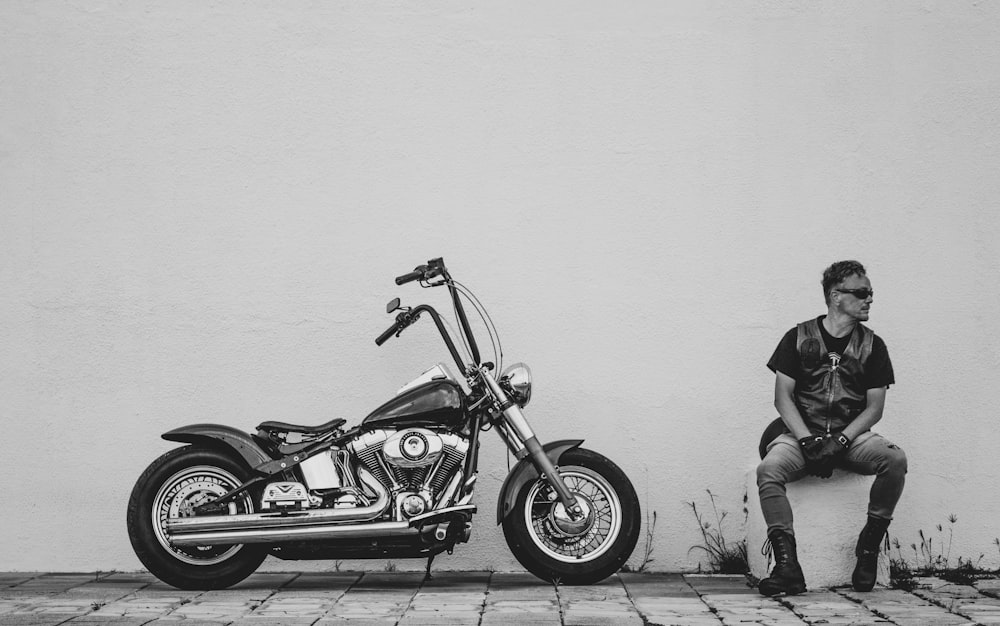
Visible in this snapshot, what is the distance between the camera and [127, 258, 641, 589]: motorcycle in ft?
17.0

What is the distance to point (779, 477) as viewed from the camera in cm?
517

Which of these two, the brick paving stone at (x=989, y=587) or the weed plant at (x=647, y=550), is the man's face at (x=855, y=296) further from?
the weed plant at (x=647, y=550)

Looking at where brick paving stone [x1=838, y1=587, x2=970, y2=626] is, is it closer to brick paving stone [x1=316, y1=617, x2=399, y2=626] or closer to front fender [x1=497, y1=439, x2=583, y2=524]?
front fender [x1=497, y1=439, x2=583, y2=524]

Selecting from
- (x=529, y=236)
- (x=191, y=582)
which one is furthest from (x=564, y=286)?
(x=191, y=582)

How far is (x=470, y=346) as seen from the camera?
5.41m

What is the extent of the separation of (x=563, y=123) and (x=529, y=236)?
25.4 inches

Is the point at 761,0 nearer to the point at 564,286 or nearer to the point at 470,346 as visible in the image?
the point at 564,286

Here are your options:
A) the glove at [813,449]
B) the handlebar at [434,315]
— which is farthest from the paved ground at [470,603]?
the handlebar at [434,315]

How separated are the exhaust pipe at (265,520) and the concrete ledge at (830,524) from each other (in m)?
1.93

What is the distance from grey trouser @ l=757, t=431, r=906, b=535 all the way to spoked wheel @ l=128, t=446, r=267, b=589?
2338mm

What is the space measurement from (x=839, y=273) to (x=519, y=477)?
1780 mm

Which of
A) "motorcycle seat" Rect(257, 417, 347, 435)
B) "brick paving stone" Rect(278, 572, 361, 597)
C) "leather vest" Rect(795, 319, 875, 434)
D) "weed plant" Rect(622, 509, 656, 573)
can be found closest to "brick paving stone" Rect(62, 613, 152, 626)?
"brick paving stone" Rect(278, 572, 361, 597)

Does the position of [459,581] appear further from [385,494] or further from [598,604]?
[598,604]

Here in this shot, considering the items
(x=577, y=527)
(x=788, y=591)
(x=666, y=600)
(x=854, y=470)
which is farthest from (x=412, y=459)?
(x=854, y=470)
